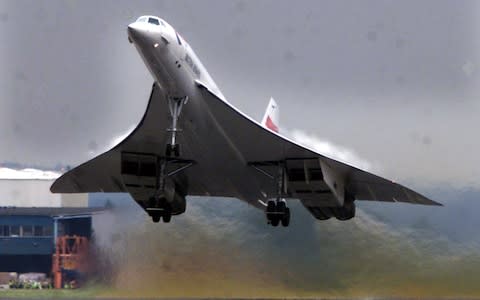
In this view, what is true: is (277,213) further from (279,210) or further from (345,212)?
(345,212)

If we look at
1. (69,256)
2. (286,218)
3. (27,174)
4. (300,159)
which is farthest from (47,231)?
(300,159)

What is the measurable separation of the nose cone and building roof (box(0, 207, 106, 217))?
5508 mm

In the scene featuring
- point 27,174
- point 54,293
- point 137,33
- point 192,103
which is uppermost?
point 137,33

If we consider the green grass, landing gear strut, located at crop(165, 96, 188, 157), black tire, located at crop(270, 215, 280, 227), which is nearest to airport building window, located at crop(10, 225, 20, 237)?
the green grass

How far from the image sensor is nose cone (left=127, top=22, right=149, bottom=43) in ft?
63.2

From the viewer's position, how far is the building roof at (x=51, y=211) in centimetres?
2397

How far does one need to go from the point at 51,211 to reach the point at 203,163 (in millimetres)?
3936

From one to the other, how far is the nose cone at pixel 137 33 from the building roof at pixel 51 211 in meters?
5.51

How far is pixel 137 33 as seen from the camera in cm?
1923

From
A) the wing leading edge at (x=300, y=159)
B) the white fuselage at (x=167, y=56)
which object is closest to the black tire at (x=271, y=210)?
the wing leading edge at (x=300, y=159)

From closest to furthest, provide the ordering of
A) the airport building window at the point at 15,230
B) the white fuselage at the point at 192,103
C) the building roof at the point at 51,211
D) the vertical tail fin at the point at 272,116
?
the white fuselage at the point at 192,103
the building roof at the point at 51,211
the airport building window at the point at 15,230
the vertical tail fin at the point at 272,116

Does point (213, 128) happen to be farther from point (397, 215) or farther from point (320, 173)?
point (397, 215)

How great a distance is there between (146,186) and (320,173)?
11.7ft

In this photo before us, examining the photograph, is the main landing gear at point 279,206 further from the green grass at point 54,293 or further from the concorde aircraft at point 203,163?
the green grass at point 54,293
